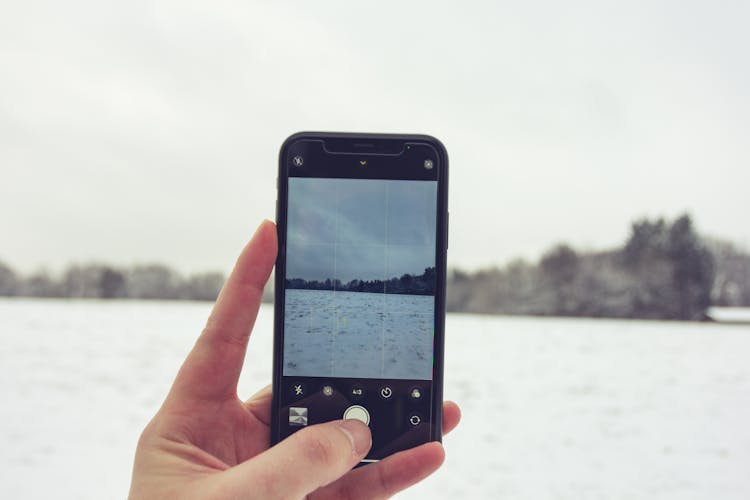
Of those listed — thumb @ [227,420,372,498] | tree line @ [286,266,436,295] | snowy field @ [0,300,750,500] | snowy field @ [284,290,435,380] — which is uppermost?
tree line @ [286,266,436,295]

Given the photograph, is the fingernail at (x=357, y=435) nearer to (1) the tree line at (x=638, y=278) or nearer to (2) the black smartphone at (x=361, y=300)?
(2) the black smartphone at (x=361, y=300)

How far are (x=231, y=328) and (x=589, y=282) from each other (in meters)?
4.02

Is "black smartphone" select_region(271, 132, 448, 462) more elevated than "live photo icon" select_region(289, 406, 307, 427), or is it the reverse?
"black smartphone" select_region(271, 132, 448, 462)

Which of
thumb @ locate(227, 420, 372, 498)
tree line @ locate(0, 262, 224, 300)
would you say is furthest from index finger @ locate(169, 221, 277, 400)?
tree line @ locate(0, 262, 224, 300)

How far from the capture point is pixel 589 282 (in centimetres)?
432

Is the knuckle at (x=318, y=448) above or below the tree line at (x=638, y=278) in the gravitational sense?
below

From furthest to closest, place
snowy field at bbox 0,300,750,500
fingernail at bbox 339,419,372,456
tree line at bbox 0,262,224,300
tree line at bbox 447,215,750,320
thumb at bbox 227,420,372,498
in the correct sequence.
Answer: tree line at bbox 447,215,750,320 < tree line at bbox 0,262,224,300 < snowy field at bbox 0,300,750,500 < fingernail at bbox 339,419,372,456 < thumb at bbox 227,420,372,498

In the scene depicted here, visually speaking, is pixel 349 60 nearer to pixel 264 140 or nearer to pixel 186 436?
pixel 264 140

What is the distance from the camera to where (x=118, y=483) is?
6.01 feet

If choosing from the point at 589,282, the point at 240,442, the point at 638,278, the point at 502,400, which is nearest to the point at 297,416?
the point at 240,442

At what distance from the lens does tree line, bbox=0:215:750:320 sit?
10.3ft

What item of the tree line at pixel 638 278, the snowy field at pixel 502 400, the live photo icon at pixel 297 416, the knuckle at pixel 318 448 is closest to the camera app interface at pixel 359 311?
the live photo icon at pixel 297 416

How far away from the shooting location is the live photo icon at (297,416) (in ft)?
2.62

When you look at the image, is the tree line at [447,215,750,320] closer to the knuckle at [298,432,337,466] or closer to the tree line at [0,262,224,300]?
the tree line at [0,262,224,300]
